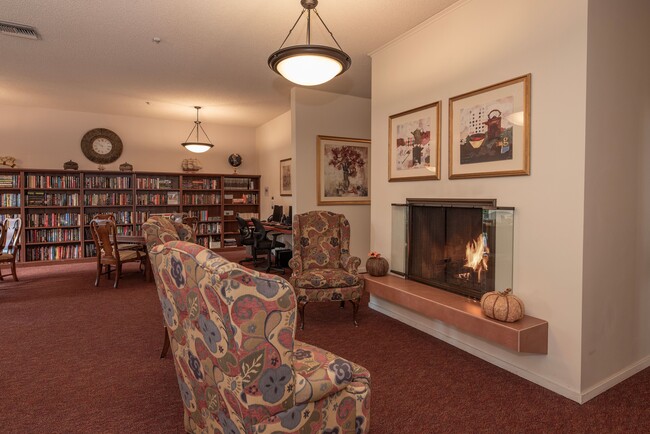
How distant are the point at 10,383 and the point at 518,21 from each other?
4.22m

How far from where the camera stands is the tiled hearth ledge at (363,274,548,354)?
233 centimetres

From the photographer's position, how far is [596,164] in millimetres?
2287

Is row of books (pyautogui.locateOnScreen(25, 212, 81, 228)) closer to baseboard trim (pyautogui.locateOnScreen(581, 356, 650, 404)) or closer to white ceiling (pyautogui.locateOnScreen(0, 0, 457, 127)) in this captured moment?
white ceiling (pyautogui.locateOnScreen(0, 0, 457, 127))

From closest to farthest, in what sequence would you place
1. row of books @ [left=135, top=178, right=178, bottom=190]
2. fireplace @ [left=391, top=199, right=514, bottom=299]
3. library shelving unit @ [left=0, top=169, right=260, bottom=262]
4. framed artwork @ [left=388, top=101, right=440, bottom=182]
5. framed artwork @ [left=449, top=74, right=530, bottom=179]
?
framed artwork @ [left=449, top=74, right=530, bottom=179] < fireplace @ [left=391, top=199, right=514, bottom=299] < framed artwork @ [left=388, top=101, right=440, bottom=182] < library shelving unit @ [left=0, top=169, right=260, bottom=262] < row of books @ [left=135, top=178, right=178, bottom=190]

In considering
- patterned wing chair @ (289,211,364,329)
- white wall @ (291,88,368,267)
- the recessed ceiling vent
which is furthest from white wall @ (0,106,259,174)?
patterned wing chair @ (289,211,364,329)

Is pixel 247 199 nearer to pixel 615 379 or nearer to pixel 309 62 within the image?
pixel 309 62

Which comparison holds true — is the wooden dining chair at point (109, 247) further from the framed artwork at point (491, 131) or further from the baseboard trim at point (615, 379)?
the baseboard trim at point (615, 379)

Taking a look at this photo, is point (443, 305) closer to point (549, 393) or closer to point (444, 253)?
point (444, 253)

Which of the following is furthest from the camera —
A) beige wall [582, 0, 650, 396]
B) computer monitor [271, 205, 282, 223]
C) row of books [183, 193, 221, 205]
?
row of books [183, 193, 221, 205]

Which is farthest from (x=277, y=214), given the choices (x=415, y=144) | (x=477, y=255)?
(x=477, y=255)

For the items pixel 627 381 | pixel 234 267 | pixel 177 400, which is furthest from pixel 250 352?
pixel 627 381

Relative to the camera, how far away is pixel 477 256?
296 centimetres

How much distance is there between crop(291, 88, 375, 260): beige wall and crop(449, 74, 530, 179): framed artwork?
264 cm

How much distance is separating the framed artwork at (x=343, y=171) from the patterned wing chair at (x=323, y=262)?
56.4 inches
